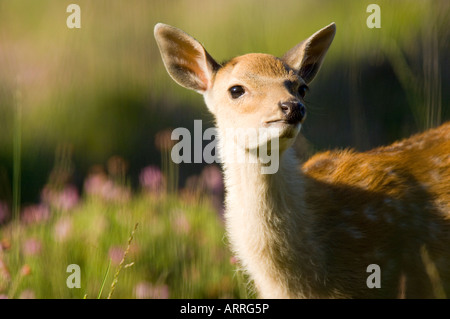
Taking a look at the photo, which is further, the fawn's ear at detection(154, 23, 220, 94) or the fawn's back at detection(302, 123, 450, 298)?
the fawn's ear at detection(154, 23, 220, 94)

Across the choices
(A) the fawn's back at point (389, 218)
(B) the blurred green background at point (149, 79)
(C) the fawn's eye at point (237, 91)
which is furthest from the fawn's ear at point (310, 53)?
(B) the blurred green background at point (149, 79)

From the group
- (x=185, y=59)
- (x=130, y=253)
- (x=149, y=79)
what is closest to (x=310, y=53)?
(x=185, y=59)

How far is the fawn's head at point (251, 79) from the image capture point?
3.57 meters

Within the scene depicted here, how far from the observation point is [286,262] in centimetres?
375

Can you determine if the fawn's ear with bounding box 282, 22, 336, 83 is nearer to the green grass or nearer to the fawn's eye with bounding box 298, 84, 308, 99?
the fawn's eye with bounding box 298, 84, 308, 99

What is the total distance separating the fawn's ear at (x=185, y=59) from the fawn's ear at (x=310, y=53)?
0.41 m

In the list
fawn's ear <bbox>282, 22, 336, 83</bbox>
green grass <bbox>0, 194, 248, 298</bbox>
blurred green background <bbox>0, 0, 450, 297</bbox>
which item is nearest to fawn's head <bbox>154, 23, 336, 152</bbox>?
fawn's ear <bbox>282, 22, 336, 83</bbox>

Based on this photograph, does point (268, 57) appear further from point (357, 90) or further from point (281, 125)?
point (357, 90)

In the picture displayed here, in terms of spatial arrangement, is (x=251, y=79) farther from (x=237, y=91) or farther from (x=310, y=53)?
(x=310, y=53)

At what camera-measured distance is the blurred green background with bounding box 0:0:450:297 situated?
5.89 metres

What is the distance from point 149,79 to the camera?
6137 millimetres

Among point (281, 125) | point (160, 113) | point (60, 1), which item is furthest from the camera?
point (60, 1)

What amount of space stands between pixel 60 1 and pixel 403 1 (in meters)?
3.71
